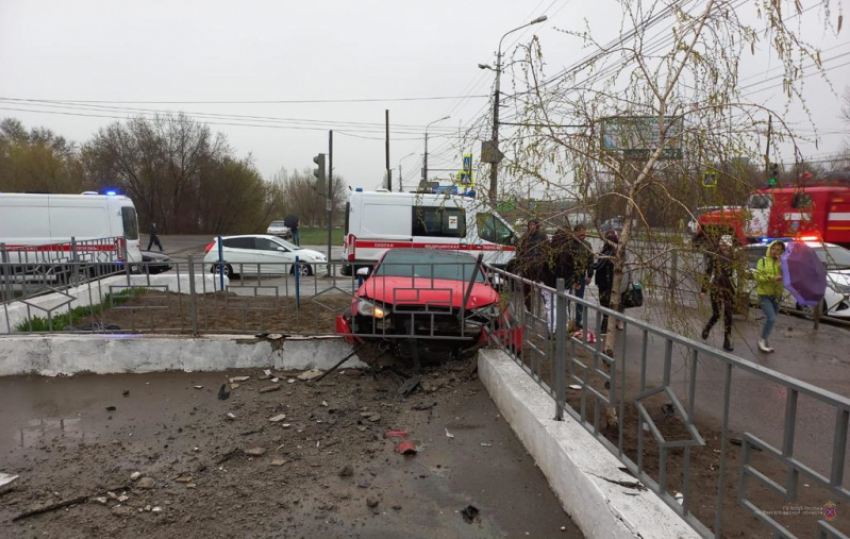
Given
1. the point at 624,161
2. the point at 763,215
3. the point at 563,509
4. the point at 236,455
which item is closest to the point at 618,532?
the point at 563,509

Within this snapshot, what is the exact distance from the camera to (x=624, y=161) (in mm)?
3533

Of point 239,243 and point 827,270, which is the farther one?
point 239,243

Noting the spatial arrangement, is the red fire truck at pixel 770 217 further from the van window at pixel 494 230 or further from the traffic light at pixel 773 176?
the van window at pixel 494 230

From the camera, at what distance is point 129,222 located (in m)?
14.3

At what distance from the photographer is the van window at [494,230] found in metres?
4.05

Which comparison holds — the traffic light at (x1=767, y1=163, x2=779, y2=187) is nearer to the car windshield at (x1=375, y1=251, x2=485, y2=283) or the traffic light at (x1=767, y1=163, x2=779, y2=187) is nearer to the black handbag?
the black handbag

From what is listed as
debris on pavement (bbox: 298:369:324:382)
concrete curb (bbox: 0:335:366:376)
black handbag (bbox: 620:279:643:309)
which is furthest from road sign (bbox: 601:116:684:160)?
debris on pavement (bbox: 298:369:324:382)

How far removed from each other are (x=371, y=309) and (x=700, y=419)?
130 inches

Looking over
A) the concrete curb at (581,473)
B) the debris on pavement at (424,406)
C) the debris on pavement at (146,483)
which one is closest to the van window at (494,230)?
the concrete curb at (581,473)

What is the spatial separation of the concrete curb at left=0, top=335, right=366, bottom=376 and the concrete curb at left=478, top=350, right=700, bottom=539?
235 centimetres

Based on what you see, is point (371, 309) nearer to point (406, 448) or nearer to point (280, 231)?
point (406, 448)

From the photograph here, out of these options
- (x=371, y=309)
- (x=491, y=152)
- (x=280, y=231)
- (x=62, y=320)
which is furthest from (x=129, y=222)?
(x=280, y=231)

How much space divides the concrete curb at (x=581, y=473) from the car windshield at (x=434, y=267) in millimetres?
2039

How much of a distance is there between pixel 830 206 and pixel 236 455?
19645mm
